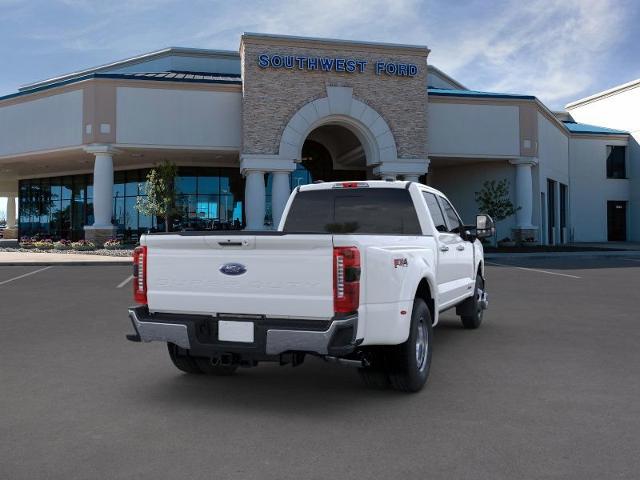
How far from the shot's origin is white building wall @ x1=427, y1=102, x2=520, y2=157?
31547mm

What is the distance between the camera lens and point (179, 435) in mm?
4297

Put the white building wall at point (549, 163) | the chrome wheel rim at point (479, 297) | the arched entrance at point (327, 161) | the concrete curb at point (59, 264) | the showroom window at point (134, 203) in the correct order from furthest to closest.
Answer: the showroom window at point (134, 203) → the arched entrance at point (327, 161) → the white building wall at point (549, 163) → the concrete curb at point (59, 264) → the chrome wheel rim at point (479, 297)

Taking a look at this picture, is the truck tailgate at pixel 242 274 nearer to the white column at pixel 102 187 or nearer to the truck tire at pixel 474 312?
the truck tire at pixel 474 312

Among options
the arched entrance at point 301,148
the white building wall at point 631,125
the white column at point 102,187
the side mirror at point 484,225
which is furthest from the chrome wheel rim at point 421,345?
the white building wall at point 631,125

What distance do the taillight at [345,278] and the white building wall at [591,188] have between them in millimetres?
40827

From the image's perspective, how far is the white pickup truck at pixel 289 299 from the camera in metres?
4.59

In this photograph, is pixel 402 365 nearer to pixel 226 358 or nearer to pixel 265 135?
pixel 226 358

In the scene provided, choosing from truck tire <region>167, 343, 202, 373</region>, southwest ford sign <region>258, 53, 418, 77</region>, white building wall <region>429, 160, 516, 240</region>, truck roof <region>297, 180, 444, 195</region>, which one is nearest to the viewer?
truck tire <region>167, 343, 202, 373</region>

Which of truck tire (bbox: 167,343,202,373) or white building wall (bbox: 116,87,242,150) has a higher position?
white building wall (bbox: 116,87,242,150)

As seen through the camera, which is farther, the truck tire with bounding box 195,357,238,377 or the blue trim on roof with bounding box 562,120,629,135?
the blue trim on roof with bounding box 562,120,629,135

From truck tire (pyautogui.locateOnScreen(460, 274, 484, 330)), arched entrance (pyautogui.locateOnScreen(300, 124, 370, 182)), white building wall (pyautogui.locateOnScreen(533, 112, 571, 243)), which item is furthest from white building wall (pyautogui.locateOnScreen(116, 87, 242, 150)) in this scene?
truck tire (pyautogui.locateOnScreen(460, 274, 484, 330))

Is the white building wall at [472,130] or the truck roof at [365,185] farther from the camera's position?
the white building wall at [472,130]

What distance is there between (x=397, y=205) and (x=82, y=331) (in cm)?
482

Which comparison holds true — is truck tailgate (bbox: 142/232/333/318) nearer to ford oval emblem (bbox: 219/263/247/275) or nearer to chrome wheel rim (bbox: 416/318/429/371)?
ford oval emblem (bbox: 219/263/247/275)
